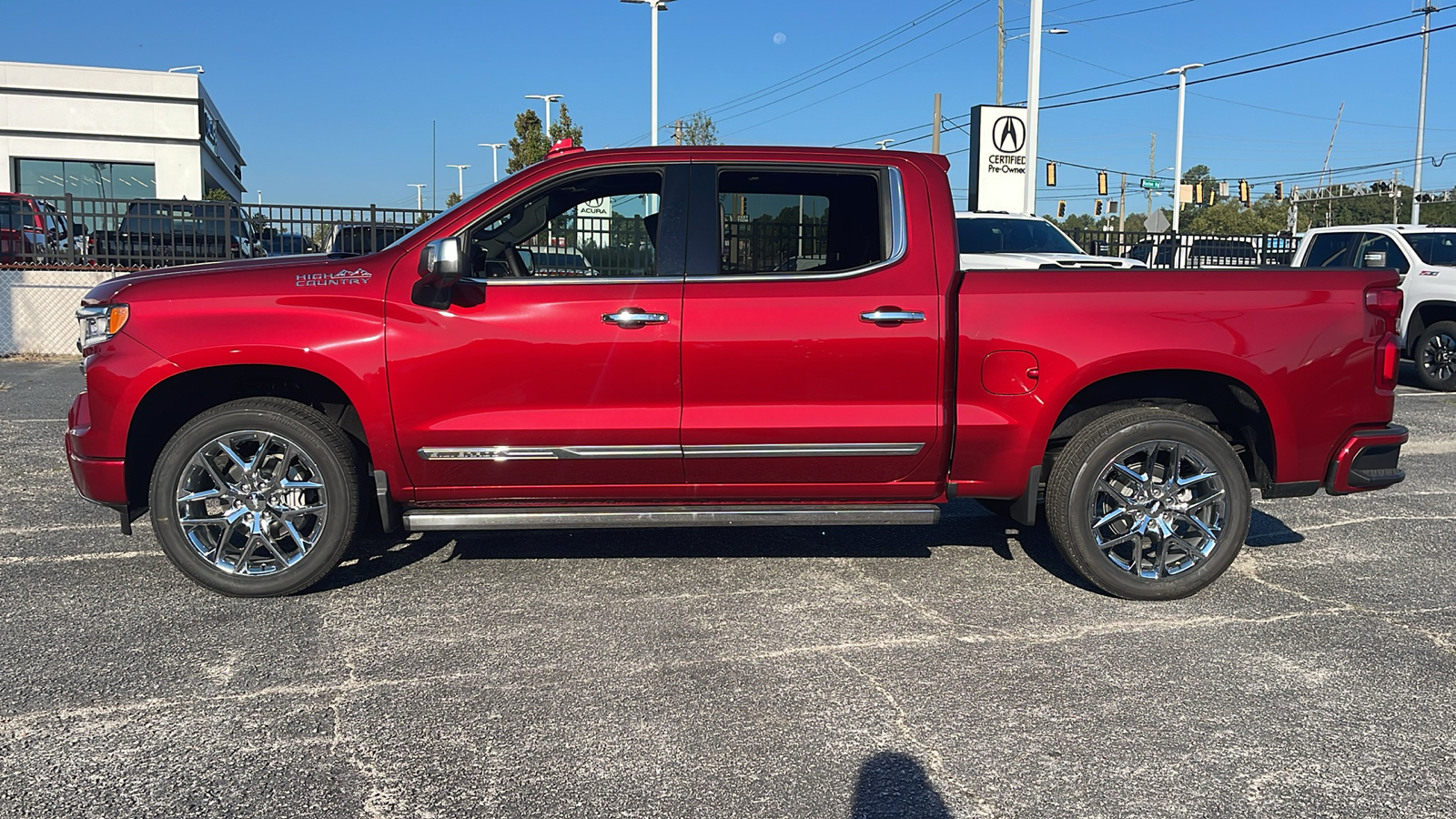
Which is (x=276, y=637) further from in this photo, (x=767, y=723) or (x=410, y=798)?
(x=767, y=723)

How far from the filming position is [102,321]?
4660 mm

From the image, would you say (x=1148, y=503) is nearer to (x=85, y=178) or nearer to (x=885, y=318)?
(x=885, y=318)

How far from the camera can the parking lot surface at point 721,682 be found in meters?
3.14

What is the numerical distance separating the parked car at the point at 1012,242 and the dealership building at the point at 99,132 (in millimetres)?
39745

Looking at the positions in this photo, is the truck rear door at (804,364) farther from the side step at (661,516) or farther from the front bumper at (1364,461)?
the front bumper at (1364,461)

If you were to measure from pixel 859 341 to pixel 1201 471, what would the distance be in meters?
1.60

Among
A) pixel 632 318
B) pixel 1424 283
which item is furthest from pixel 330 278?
pixel 1424 283

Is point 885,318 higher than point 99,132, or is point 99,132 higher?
point 99,132

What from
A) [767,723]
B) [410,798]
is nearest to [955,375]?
[767,723]

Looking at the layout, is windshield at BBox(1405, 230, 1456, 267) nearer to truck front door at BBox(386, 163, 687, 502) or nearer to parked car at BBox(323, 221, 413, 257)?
truck front door at BBox(386, 163, 687, 502)

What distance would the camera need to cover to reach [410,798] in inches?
121

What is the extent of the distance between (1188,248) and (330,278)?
18735 mm

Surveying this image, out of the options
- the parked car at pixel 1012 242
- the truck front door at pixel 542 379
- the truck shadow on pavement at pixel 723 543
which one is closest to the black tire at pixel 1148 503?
the truck shadow on pavement at pixel 723 543

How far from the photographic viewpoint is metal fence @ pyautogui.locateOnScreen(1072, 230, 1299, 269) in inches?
785
